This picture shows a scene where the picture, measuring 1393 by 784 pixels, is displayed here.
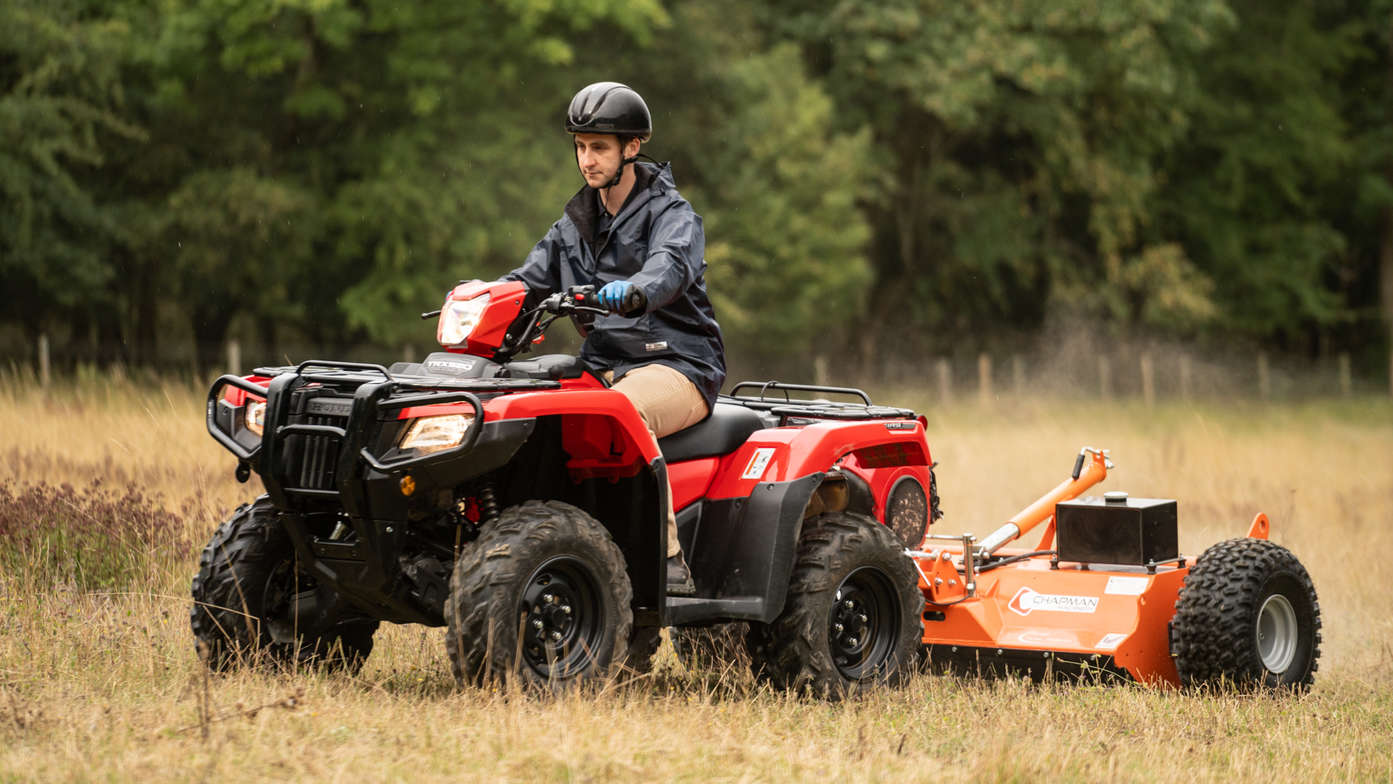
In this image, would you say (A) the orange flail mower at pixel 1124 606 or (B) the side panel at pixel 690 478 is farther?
(A) the orange flail mower at pixel 1124 606

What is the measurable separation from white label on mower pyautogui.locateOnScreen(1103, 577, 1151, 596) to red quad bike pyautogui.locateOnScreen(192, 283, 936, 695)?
1383mm

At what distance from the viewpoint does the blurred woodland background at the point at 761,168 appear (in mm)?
29250

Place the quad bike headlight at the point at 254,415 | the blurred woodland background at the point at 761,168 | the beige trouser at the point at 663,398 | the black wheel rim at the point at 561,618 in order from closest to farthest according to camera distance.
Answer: the black wheel rim at the point at 561,618 → the quad bike headlight at the point at 254,415 → the beige trouser at the point at 663,398 → the blurred woodland background at the point at 761,168

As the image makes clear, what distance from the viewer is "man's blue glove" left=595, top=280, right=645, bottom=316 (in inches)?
247

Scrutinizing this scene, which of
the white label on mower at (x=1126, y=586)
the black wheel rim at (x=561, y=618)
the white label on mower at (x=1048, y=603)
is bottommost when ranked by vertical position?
the white label on mower at (x=1048, y=603)

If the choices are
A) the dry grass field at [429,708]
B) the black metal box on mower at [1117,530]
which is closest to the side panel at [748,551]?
the dry grass field at [429,708]

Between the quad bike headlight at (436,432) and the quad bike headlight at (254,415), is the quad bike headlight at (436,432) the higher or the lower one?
the lower one

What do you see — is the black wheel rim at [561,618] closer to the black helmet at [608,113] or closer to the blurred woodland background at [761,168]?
the black helmet at [608,113]

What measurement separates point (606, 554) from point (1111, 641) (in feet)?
9.54

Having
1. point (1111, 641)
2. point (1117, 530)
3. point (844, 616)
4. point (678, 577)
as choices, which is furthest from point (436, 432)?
point (1117, 530)

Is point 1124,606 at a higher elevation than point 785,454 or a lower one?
lower

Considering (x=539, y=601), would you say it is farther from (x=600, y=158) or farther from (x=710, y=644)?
(x=710, y=644)

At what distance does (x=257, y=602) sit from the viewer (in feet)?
21.3

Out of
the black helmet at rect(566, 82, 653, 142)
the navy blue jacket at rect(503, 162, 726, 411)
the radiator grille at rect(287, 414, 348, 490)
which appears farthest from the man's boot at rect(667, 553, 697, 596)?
the black helmet at rect(566, 82, 653, 142)
